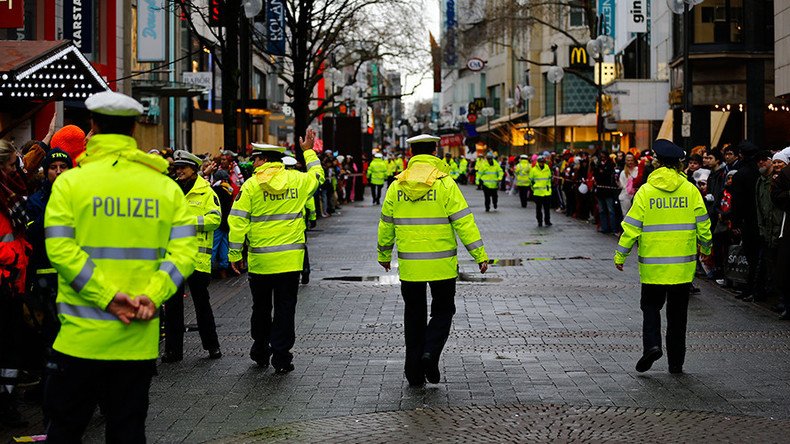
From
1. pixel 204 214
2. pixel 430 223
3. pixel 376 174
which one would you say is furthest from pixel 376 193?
pixel 430 223

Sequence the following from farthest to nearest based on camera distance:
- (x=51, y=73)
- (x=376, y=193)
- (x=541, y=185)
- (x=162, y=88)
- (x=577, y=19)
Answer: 1. (x=577, y=19)
2. (x=376, y=193)
3. (x=162, y=88)
4. (x=541, y=185)
5. (x=51, y=73)

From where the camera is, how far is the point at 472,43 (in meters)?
71.9

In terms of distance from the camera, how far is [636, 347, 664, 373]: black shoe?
960 centimetres

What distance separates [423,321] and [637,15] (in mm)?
35881

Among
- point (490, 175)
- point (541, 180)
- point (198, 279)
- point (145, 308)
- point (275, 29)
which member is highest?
point (275, 29)

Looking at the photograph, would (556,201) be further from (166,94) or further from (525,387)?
(525,387)

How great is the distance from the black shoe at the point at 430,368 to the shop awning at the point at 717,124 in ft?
100

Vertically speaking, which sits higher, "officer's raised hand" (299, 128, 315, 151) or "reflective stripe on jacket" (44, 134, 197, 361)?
"officer's raised hand" (299, 128, 315, 151)

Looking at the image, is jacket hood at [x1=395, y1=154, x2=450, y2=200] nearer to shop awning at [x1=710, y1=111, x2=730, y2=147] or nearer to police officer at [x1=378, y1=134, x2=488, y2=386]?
police officer at [x1=378, y1=134, x2=488, y2=386]

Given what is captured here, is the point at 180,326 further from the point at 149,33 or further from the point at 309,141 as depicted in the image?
the point at 149,33

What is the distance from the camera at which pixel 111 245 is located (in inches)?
214

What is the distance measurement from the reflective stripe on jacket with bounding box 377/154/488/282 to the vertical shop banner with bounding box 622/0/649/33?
115ft

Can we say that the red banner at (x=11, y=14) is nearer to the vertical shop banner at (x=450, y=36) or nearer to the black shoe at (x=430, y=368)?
the black shoe at (x=430, y=368)

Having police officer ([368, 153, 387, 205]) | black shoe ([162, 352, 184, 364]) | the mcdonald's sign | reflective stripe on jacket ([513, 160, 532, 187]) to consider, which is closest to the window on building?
the mcdonald's sign
